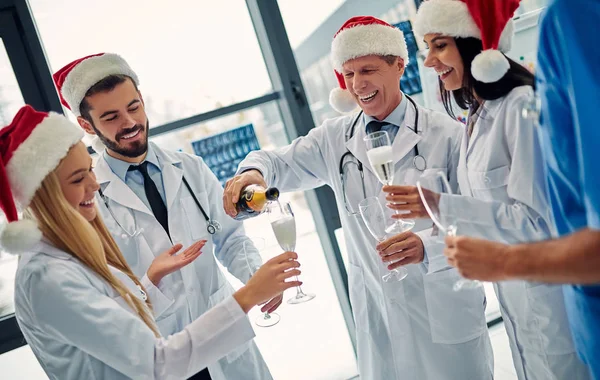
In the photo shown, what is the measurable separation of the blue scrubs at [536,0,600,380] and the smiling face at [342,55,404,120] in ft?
3.25

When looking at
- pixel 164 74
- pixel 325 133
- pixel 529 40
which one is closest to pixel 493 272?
pixel 325 133

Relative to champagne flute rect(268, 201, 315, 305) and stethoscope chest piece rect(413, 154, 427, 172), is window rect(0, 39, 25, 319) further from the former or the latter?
stethoscope chest piece rect(413, 154, 427, 172)

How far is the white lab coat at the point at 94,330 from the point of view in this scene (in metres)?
1.23

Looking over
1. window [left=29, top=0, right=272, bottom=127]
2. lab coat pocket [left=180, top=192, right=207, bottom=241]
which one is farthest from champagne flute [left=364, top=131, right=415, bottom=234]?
window [left=29, top=0, right=272, bottom=127]

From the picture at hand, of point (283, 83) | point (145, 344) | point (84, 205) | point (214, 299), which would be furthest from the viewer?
point (283, 83)

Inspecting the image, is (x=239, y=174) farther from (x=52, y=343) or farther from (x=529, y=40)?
(x=529, y=40)

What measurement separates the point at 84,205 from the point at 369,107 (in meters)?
1.20

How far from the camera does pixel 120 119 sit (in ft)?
6.21

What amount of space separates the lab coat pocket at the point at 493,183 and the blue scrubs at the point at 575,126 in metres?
0.39

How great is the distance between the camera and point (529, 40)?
11.2 feet

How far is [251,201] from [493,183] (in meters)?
0.87

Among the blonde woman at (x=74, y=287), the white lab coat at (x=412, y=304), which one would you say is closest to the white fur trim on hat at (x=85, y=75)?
the blonde woman at (x=74, y=287)

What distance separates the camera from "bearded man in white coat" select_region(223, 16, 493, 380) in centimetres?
191

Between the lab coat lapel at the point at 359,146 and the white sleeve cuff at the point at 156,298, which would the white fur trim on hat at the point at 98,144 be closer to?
the white sleeve cuff at the point at 156,298
